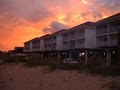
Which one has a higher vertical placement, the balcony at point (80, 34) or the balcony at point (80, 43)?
the balcony at point (80, 34)

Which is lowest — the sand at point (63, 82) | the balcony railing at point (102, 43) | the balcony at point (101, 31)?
the sand at point (63, 82)

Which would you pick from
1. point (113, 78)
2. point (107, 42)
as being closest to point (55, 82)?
point (113, 78)

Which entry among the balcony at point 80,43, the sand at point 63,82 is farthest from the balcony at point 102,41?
the sand at point 63,82

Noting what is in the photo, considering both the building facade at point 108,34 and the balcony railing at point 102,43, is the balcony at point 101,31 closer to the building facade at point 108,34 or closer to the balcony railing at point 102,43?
the building facade at point 108,34

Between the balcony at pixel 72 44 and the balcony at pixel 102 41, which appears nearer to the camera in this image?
the balcony at pixel 102 41

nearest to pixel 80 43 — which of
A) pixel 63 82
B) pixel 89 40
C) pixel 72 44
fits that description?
pixel 89 40

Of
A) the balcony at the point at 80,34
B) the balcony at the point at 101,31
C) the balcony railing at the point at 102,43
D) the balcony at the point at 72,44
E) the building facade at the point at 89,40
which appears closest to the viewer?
the building facade at the point at 89,40

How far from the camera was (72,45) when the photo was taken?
6269cm

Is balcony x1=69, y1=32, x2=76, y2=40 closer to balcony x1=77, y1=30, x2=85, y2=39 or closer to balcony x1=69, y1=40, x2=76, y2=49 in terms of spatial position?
balcony x1=69, y1=40, x2=76, y2=49

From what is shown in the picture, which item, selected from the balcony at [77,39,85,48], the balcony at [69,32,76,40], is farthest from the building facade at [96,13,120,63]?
the balcony at [69,32,76,40]

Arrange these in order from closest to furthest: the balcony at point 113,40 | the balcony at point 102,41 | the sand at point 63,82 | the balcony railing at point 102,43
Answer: the sand at point 63,82 < the balcony at point 113,40 < the balcony railing at point 102,43 < the balcony at point 102,41

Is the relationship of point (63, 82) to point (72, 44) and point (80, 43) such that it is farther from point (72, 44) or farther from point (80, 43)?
point (72, 44)

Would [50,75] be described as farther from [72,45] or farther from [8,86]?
[72,45]

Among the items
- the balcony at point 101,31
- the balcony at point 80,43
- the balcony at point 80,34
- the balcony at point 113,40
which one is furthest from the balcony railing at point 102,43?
the balcony at point 80,34
